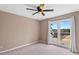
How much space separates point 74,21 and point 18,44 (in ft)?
7.01

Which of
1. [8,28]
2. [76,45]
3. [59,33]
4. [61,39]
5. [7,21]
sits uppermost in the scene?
[7,21]

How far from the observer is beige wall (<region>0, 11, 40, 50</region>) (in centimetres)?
257

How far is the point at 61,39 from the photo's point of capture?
218cm

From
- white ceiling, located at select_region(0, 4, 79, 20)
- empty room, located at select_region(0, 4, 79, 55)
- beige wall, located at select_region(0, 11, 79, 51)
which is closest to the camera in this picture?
white ceiling, located at select_region(0, 4, 79, 20)

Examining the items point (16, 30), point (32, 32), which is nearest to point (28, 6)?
point (32, 32)

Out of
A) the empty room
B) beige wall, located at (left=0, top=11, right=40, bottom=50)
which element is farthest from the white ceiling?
beige wall, located at (left=0, top=11, right=40, bottom=50)

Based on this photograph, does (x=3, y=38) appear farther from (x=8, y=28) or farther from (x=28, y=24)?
(x=28, y=24)

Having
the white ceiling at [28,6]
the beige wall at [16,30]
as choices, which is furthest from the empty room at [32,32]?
the white ceiling at [28,6]

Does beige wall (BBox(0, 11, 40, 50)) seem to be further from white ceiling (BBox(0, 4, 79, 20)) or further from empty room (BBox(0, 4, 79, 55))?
white ceiling (BBox(0, 4, 79, 20))

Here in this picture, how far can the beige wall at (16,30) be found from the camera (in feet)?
8.42

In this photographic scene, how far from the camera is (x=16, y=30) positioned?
278 cm

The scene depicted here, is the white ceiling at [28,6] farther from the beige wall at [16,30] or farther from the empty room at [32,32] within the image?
the beige wall at [16,30]

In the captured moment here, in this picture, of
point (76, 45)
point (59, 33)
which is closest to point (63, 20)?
point (59, 33)
